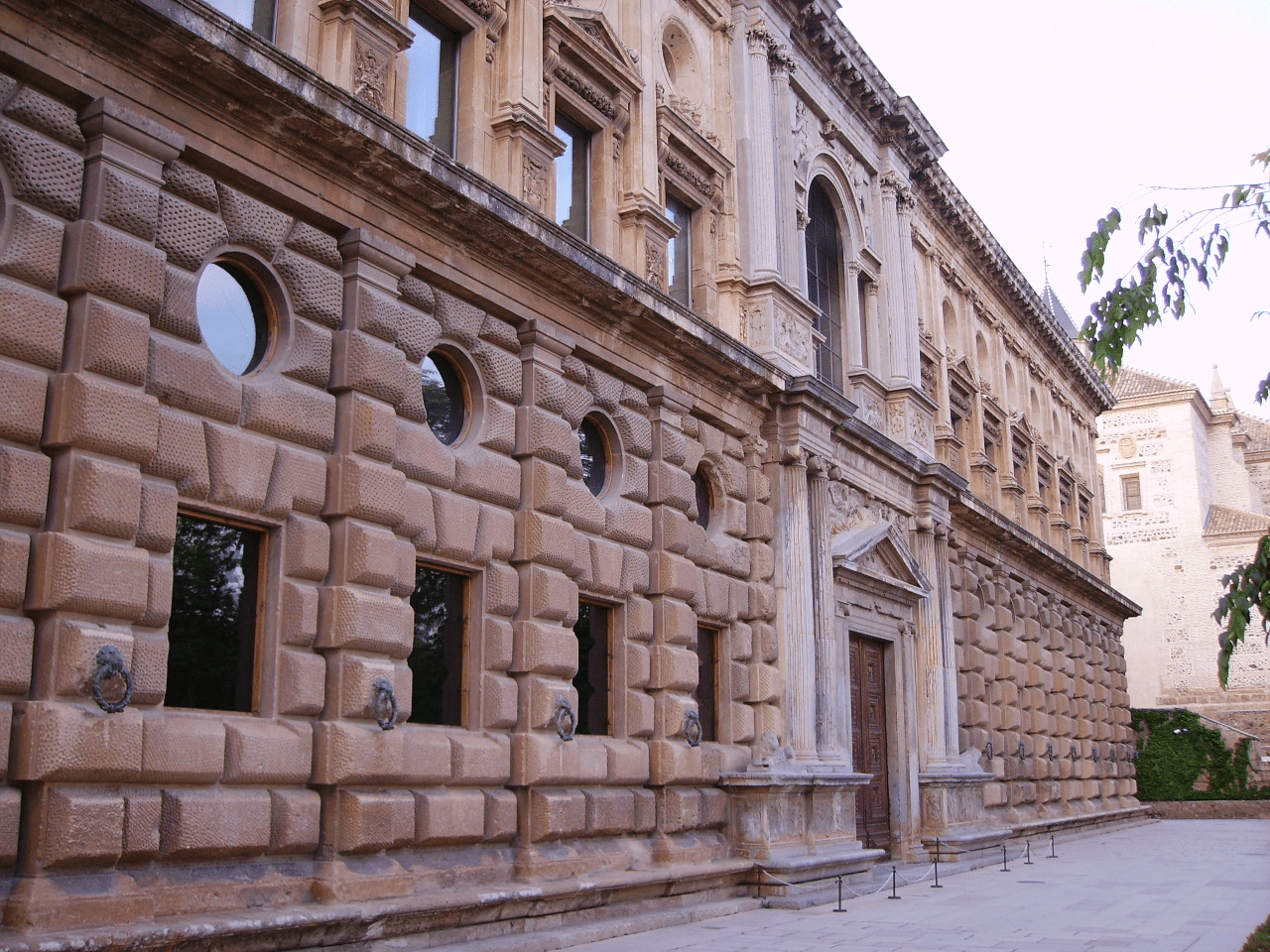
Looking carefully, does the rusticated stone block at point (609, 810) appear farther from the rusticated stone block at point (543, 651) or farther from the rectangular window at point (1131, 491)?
the rectangular window at point (1131, 491)

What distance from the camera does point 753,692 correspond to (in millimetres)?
14820

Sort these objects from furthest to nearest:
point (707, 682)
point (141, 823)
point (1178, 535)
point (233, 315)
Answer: point (1178, 535) → point (707, 682) → point (233, 315) → point (141, 823)

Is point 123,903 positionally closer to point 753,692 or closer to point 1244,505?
point 753,692

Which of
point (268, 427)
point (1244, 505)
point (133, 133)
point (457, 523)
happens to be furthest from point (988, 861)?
point (1244, 505)

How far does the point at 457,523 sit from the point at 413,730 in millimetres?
1726

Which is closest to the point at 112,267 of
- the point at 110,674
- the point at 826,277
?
the point at 110,674

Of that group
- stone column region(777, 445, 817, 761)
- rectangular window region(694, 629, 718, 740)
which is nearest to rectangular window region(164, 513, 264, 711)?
rectangular window region(694, 629, 718, 740)

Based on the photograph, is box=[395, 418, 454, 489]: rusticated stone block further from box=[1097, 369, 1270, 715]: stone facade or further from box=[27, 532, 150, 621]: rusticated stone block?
box=[1097, 369, 1270, 715]: stone facade

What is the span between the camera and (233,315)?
9.28m

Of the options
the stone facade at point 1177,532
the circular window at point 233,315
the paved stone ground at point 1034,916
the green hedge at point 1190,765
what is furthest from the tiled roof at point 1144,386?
the circular window at point 233,315

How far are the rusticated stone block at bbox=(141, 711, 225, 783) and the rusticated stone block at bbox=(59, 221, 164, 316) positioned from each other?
257 centimetres

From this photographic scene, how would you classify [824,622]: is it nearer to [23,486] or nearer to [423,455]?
[423,455]

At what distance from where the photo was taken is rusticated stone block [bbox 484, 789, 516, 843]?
1042 cm

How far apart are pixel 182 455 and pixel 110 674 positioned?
4.99ft
